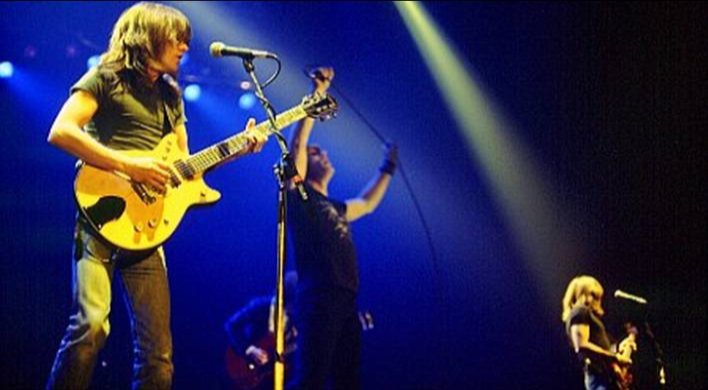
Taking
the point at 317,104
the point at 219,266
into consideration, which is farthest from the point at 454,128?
→ the point at 317,104

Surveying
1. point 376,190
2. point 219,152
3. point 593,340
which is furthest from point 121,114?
point 593,340

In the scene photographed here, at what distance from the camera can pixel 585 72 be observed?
18.0 feet

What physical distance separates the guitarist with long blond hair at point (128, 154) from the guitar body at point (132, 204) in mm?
22

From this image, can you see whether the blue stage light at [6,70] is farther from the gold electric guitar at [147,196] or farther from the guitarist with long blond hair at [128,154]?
the gold electric guitar at [147,196]

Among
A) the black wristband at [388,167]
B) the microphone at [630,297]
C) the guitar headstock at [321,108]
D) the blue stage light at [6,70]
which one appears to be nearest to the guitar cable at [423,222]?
the black wristband at [388,167]

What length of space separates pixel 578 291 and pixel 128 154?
3367mm

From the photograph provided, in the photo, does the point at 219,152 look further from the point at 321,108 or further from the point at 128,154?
the point at 321,108

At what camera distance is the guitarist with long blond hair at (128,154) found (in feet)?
9.18

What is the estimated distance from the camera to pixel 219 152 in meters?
3.30

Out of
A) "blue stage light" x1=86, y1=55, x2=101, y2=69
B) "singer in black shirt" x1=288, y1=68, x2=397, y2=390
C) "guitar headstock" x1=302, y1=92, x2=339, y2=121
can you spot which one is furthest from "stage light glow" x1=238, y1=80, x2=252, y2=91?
"guitar headstock" x1=302, y1=92, x2=339, y2=121

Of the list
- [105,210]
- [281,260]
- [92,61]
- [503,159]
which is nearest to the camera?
[281,260]

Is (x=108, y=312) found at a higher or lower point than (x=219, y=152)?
lower

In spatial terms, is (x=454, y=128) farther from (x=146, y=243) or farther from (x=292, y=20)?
(x=146, y=243)

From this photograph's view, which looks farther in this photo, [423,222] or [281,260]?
[423,222]
